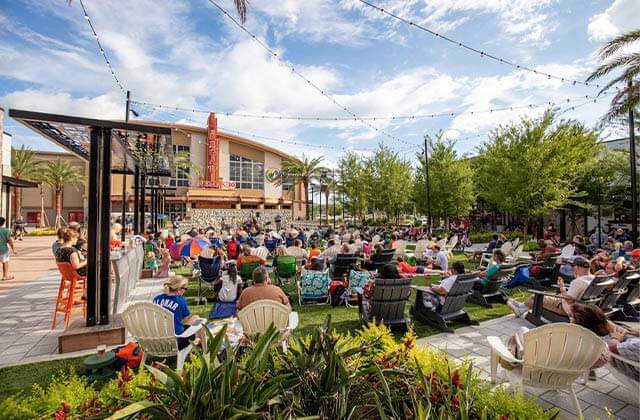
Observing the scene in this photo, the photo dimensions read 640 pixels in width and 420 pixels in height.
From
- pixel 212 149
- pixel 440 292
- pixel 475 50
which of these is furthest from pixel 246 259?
pixel 212 149

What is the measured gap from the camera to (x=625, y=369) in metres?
3.05

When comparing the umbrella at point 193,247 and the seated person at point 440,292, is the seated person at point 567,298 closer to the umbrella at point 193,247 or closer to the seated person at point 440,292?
the seated person at point 440,292

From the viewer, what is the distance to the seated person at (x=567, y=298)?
200 inches

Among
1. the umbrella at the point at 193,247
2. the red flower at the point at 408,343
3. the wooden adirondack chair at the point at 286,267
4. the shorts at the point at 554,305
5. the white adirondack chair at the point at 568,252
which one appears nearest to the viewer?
the red flower at the point at 408,343

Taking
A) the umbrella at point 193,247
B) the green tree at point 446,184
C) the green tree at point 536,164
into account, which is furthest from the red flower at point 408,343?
the green tree at point 446,184

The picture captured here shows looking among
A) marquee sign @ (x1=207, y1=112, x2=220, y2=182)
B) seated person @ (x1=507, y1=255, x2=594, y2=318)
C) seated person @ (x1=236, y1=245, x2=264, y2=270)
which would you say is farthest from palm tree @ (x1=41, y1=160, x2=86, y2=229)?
seated person @ (x1=507, y1=255, x2=594, y2=318)

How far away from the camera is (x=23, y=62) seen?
789cm

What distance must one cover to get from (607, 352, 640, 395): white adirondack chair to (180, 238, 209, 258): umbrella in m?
9.20

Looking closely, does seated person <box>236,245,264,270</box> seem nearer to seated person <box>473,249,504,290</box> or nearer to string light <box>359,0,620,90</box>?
seated person <box>473,249,504,290</box>

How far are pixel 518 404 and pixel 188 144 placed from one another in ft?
158

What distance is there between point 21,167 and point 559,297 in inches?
1620

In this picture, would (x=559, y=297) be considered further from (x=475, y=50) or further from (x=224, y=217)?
(x=224, y=217)

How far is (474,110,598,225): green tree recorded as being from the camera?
15758 millimetres

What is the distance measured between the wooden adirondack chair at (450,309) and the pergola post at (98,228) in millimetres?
5080
